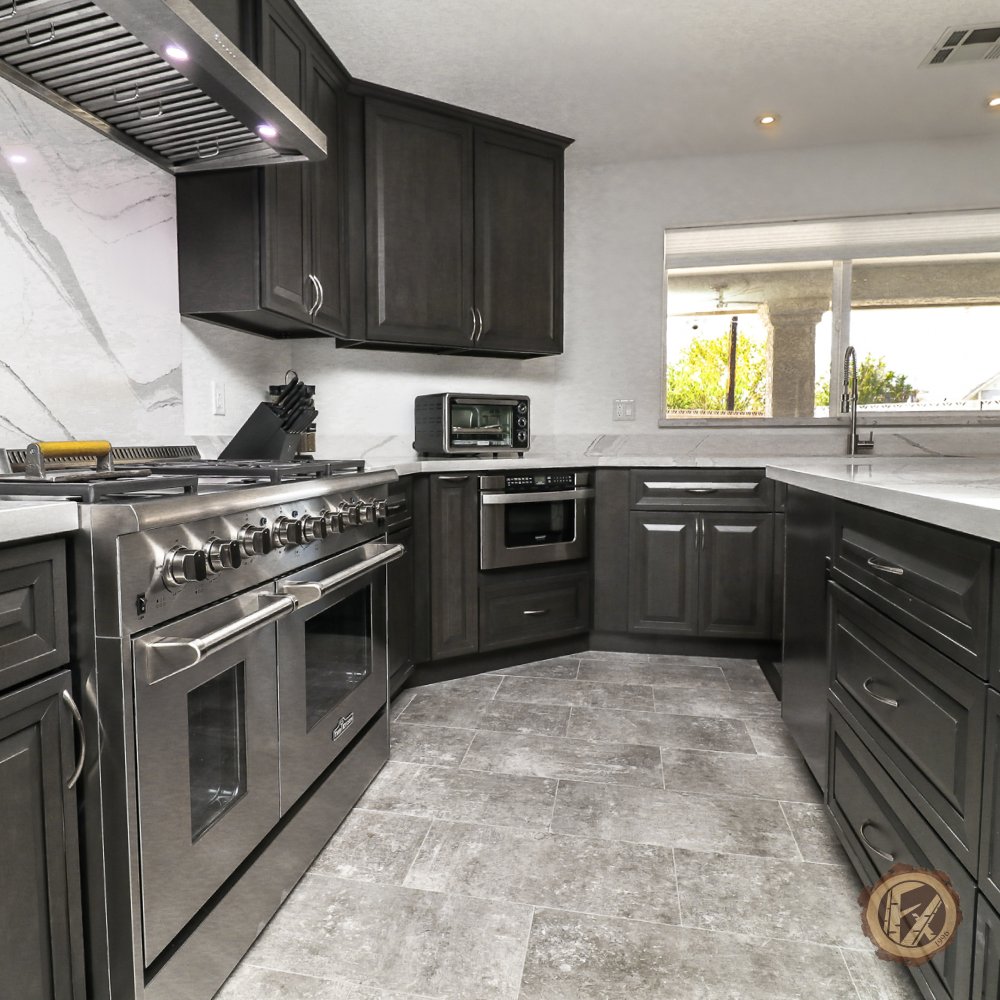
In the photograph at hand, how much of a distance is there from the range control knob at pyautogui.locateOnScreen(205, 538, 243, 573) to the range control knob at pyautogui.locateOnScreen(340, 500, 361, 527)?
49cm

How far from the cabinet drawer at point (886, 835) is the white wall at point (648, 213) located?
7.82 ft

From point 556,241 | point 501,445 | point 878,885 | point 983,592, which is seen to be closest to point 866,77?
point 556,241

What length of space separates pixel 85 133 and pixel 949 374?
3801mm

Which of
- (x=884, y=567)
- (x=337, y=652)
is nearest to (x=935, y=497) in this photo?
(x=884, y=567)

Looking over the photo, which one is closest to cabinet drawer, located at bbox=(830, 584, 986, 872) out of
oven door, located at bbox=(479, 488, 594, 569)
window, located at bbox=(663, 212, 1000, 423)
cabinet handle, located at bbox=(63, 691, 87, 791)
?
cabinet handle, located at bbox=(63, 691, 87, 791)

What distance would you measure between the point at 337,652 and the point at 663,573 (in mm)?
1872

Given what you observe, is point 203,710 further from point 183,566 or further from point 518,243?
point 518,243

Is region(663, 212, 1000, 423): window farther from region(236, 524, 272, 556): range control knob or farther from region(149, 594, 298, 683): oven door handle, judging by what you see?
region(149, 594, 298, 683): oven door handle

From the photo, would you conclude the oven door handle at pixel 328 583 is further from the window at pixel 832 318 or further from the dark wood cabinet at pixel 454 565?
the window at pixel 832 318

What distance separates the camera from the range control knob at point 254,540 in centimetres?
127

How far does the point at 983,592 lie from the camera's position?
3.09ft

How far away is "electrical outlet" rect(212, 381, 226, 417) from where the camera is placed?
2.51 metres

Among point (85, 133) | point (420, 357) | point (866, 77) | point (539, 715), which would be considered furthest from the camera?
point (420, 357)

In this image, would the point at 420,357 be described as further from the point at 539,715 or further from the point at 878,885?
the point at 878,885
